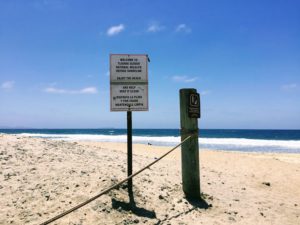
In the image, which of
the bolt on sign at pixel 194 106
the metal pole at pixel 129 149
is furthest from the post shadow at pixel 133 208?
the bolt on sign at pixel 194 106

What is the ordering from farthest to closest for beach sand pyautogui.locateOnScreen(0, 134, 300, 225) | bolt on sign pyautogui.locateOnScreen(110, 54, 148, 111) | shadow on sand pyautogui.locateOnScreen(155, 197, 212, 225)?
bolt on sign pyautogui.locateOnScreen(110, 54, 148, 111)
shadow on sand pyautogui.locateOnScreen(155, 197, 212, 225)
beach sand pyautogui.locateOnScreen(0, 134, 300, 225)

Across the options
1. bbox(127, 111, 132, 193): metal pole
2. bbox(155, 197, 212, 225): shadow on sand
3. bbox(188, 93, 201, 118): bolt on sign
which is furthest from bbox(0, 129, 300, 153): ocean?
bbox(127, 111, 132, 193): metal pole

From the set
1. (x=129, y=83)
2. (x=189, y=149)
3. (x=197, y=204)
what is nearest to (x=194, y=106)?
(x=189, y=149)

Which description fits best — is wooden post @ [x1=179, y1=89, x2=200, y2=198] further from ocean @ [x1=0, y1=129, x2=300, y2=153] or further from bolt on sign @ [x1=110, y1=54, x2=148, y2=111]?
ocean @ [x1=0, y1=129, x2=300, y2=153]

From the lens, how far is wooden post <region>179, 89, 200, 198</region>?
6477 mm

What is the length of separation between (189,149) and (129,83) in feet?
6.15

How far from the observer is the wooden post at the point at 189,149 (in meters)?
6.48

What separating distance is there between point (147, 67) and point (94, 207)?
2894mm

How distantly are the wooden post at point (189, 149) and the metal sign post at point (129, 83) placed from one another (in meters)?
0.86

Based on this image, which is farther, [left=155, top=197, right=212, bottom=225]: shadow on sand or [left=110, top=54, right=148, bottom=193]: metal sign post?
[left=110, top=54, right=148, bottom=193]: metal sign post

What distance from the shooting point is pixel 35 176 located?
6.61m

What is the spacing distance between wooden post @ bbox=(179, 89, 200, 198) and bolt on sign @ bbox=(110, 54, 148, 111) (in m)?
0.86

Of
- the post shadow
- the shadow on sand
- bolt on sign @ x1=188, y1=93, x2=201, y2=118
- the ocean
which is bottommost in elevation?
the ocean

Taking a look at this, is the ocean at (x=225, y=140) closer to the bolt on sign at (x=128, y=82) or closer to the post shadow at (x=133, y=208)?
the bolt on sign at (x=128, y=82)
